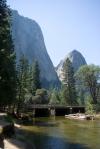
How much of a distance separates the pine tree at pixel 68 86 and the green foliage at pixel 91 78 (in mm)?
11867

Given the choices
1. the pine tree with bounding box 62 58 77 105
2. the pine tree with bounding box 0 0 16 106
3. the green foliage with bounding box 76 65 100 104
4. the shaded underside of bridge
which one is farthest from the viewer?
the pine tree with bounding box 62 58 77 105

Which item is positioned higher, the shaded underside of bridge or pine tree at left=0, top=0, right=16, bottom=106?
pine tree at left=0, top=0, right=16, bottom=106

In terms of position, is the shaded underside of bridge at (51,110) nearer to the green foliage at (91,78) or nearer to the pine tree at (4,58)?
the green foliage at (91,78)

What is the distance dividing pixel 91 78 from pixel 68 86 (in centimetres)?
1614

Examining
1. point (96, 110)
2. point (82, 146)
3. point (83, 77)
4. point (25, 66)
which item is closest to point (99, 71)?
point (83, 77)

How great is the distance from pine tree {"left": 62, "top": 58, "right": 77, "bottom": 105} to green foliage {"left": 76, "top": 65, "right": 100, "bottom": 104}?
38.9 ft

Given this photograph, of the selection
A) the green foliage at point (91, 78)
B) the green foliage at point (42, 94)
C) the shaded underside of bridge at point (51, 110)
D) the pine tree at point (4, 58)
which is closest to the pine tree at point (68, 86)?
the green foliage at point (42, 94)

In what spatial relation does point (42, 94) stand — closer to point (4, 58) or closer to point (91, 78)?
point (91, 78)

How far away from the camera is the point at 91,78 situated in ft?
356

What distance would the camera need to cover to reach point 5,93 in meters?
45.6

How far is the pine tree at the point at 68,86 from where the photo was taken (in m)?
121

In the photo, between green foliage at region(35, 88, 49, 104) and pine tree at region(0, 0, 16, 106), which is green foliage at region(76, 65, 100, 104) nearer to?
green foliage at region(35, 88, 49, 104)

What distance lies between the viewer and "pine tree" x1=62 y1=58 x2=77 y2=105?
121m

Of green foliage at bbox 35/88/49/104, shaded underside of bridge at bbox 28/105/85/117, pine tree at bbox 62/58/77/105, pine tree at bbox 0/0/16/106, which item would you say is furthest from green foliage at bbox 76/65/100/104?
pine tree at bbox 0/0/16/106
